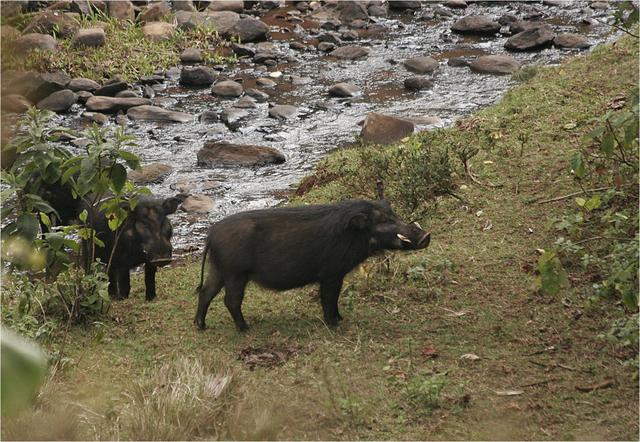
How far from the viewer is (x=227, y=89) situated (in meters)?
15.2

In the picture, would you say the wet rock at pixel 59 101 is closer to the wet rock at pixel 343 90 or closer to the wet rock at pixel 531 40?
the wet rock at pixel 343 90

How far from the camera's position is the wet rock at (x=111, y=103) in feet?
47.3

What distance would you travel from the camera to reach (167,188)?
11484 millimetres

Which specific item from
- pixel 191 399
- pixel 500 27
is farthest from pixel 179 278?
pixel 500 27

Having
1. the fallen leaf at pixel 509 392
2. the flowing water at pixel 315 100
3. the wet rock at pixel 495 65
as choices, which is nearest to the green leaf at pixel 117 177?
the fallen leaf at pixel 509 392

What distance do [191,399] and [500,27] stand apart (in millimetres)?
14834

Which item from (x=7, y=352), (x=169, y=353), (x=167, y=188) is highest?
(x=7, y=352)

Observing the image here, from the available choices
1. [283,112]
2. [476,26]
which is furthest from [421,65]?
[283,112]

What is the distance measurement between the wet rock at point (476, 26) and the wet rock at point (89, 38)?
689cm

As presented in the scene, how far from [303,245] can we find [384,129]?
572 centimetres

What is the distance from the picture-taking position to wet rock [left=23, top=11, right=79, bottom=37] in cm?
1663

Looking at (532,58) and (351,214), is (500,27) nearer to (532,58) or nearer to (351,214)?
(532,58)

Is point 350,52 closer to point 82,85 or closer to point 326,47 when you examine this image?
point 326,47

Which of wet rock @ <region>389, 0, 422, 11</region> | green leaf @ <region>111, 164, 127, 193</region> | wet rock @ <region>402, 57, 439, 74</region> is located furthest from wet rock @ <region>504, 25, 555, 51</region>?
green leaf @ <region>111, 164, 127, 193</region>
